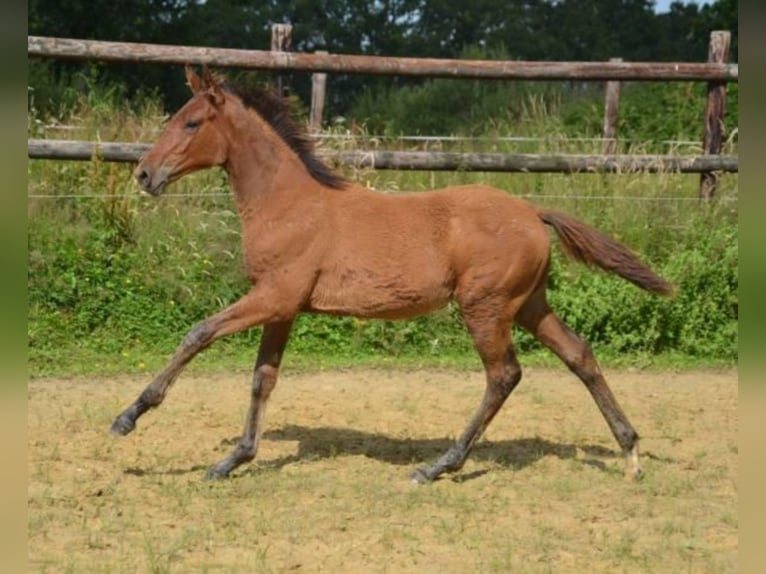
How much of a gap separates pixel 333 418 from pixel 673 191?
5126 mm

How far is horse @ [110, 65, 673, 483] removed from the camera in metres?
5.76

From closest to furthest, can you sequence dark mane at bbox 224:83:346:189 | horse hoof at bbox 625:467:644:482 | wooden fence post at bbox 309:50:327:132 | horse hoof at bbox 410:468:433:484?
horse hoof at bbox 410:468:433:484
horse hoof at bbox 625:467:644:482
dark mane at bbox 224:83:346:189
wooden fence post at bbox 309:50:327:132

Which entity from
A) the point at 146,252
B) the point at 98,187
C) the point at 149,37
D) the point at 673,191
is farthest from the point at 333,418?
the point at 149,37

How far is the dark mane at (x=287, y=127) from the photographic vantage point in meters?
6.13

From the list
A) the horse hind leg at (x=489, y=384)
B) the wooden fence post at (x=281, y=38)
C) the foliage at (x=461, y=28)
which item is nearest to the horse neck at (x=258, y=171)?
the horse hind leg at (x=489, y=384)

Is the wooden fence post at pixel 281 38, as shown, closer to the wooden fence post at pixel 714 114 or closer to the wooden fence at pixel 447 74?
the wooden fence at pixel 447 74

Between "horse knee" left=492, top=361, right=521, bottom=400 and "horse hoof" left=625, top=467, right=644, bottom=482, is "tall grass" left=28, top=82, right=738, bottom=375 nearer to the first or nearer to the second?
"horse knee" left=492, top=361, right=521, bottom=400

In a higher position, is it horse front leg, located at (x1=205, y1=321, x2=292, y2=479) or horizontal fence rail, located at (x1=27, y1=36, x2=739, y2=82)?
horizontal fence rail, located at (x1=27, y1=36, x2=739, y2=82)

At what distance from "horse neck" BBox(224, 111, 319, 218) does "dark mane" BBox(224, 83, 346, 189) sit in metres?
0.08

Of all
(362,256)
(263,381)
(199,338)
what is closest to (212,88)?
(362,256)

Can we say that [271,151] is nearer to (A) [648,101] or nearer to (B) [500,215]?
(B) [500,215]

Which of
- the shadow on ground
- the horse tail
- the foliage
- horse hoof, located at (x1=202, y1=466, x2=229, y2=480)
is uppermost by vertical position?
the foliage

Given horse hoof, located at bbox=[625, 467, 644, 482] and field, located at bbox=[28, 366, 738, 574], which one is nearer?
field, located at bbox=[28, 366, 738, 574]

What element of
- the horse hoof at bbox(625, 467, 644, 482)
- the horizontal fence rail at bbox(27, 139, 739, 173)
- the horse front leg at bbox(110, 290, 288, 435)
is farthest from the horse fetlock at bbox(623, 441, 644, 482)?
the horizontal fence rail at bbox(27, 139, 739, 173)
